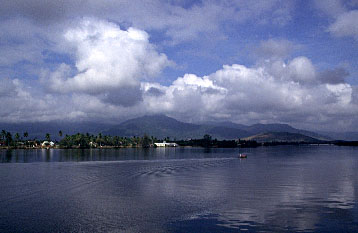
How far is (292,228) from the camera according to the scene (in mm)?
31484

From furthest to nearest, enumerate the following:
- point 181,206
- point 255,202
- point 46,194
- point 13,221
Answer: point 46,194 → point 255,202 → point 181,206 → point 13,221

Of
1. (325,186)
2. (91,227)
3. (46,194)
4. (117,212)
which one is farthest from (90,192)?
(325,186)

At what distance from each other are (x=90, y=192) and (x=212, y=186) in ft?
73.1

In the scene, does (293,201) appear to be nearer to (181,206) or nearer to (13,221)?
(181,206)

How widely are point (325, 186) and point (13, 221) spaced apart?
174 ft

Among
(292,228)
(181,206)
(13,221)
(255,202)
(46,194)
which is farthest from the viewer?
(46,194)

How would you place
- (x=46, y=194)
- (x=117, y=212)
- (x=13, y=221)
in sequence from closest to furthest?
(x=13, y=221)
(x=117, y=212)
(x=46, y=194)

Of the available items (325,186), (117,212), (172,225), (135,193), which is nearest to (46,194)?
(135,193)

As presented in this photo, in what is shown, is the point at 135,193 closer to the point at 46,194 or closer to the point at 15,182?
the point at 46,194

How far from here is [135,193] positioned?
170 feet

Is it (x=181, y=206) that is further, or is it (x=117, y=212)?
(x=181, y=206)

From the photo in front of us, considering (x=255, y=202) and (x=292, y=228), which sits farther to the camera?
(x=255, y=202)

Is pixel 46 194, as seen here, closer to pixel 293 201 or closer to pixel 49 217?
pixel 49 217

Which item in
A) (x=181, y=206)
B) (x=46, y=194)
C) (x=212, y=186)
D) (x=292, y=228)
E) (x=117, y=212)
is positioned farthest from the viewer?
(x=212, y=186)
